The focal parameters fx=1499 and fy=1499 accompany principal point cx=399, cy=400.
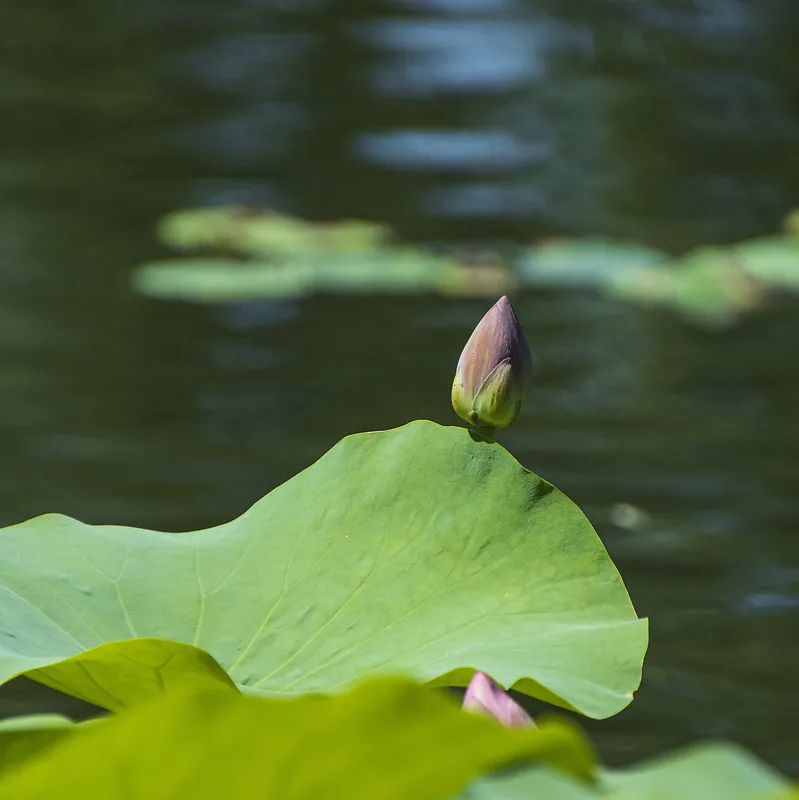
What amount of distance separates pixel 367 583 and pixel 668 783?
431 mm

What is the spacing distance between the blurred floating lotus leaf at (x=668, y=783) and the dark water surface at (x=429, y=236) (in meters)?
1.48

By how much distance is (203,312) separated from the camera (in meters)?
4.22

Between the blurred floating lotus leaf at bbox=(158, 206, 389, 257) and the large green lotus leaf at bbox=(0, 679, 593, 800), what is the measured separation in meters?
4.21

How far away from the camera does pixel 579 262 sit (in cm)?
451

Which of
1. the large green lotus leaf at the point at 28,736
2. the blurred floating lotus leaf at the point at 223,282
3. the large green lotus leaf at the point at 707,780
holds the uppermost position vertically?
the large green lotus leaf at the point at 707,780

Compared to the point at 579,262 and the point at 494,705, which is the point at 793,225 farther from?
the point at 494,705

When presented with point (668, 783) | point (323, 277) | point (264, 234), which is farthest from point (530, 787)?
point (264, 234)

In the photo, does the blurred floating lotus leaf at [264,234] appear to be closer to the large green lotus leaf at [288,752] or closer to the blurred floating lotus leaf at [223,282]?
the blurred floating lotus leaf at [223,282]

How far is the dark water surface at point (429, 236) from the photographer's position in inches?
103

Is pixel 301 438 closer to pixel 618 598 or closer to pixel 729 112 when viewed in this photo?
pixel 618 598

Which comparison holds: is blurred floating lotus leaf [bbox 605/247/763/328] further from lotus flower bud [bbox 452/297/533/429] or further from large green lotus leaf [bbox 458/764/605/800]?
large green lotus leaf [bbox 458/764/605/800]

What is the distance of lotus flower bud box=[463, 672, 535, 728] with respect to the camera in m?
0.62

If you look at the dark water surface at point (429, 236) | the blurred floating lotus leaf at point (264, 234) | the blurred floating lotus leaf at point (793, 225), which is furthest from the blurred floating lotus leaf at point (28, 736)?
the blurred floating lotus leaf at point (793, 225)

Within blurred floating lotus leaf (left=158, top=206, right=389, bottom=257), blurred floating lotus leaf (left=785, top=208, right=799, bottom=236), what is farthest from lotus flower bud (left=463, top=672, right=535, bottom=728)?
blurred floating lotus leaf (left=785, top=208, right=799, bottom=236)
